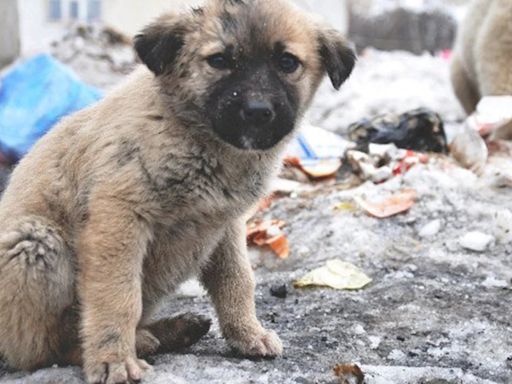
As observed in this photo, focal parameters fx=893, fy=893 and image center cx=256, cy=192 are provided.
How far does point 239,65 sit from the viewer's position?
12.4 feet

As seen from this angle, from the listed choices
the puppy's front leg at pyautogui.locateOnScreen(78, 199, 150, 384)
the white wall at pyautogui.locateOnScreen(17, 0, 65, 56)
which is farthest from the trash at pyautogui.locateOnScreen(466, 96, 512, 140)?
the white wall at pyautogui.locateOnScreen(17, 0, 65, 56)

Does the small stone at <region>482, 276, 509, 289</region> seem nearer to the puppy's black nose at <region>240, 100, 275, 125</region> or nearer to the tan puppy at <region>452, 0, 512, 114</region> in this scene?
the puppy's black nose at <region>240, 100, 275, 125</region>

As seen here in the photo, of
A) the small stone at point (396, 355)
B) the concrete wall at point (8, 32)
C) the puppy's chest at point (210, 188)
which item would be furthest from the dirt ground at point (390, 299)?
the concrete wall at point (8, 32)

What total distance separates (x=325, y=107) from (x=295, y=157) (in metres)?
4.31

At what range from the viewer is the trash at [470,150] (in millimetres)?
6875

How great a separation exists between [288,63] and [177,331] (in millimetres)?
1353

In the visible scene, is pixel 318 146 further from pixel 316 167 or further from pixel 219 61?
pixel 219 61

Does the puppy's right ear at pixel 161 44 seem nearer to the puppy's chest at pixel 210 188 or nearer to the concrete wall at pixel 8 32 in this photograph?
the puppy's chest at pixel 210 188

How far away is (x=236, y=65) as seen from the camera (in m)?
3.78

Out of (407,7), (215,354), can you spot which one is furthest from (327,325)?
(407,7)

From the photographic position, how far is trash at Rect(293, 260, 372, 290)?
5324 mm

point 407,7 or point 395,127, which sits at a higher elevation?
point 395,127

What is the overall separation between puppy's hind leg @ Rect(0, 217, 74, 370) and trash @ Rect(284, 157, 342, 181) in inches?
141

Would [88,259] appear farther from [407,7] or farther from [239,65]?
[407,7]
